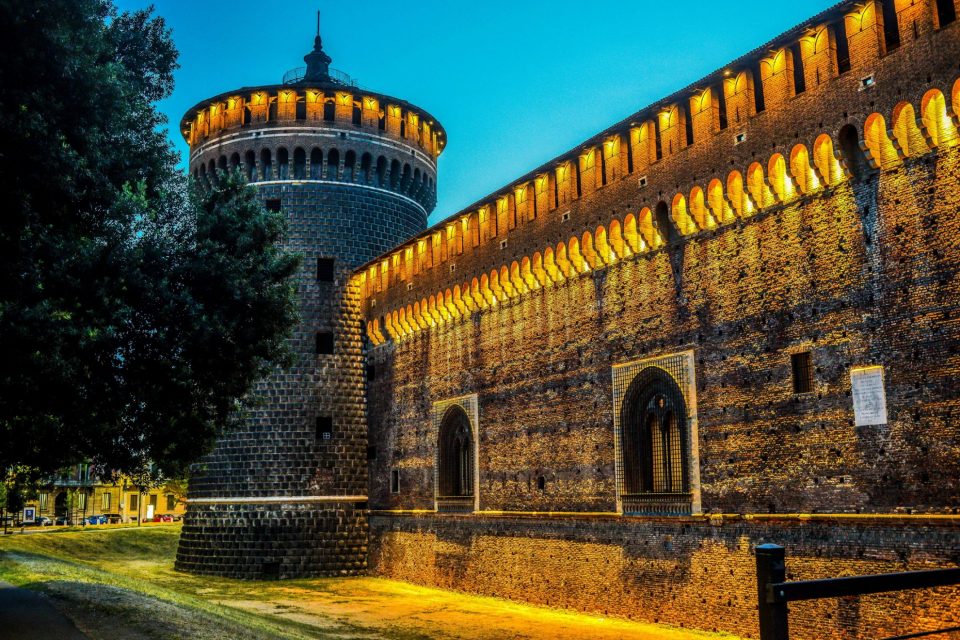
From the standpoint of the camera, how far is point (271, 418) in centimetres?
2745

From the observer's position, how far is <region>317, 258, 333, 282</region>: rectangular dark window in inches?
1137

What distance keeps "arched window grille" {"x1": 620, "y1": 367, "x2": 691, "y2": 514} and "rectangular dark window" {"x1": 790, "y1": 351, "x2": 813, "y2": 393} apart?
8.29ft

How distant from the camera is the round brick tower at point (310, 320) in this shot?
1067 inches

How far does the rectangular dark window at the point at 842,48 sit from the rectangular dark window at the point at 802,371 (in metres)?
4.73

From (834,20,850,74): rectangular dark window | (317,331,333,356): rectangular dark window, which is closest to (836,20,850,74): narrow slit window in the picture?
(834,20,850,74): rectangular dark window

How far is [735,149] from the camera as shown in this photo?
16.0m

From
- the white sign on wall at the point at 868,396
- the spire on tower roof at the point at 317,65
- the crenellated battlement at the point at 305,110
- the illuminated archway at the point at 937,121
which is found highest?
the spire on tower roof at the point at 317,65

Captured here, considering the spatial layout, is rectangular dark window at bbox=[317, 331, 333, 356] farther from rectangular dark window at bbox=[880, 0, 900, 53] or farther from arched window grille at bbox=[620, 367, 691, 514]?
rectangular dark window at bbox=[880, 0, 900, 53]

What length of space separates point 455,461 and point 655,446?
7.82 meters

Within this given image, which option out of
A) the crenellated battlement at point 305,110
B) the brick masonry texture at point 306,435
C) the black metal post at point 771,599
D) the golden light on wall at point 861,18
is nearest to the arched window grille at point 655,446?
the golden light on wall at point 861,18

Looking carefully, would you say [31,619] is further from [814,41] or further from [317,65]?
[317,65]

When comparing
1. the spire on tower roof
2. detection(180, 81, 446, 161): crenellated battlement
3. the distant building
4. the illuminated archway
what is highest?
the spire on tower roof

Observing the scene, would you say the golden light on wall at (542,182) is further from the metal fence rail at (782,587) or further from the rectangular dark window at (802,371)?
the metal fence rail at (782,587)

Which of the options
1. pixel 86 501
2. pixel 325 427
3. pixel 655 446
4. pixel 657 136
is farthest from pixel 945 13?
pixel 86 501
